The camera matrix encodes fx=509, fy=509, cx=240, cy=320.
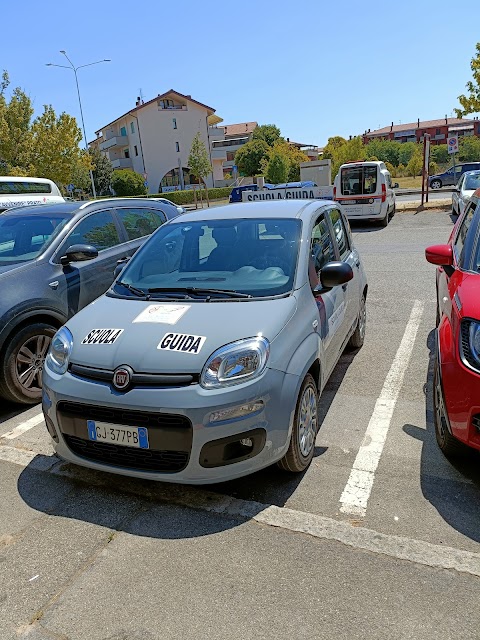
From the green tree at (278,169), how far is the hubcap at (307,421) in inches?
1912

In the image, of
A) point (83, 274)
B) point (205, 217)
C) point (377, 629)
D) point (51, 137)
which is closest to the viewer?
point (377, 629)

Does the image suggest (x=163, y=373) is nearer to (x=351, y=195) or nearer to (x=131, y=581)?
(x=131, y=581)

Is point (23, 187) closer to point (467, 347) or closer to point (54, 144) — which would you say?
point (467, 347)

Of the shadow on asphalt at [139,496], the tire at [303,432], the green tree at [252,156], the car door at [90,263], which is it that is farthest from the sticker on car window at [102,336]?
the green tree at [252,156]

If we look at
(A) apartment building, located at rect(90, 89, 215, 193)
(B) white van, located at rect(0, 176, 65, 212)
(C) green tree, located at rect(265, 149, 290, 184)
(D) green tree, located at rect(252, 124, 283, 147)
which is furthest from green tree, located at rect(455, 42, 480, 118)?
(D) green tree, located at rect(252, 124, 283, 147)

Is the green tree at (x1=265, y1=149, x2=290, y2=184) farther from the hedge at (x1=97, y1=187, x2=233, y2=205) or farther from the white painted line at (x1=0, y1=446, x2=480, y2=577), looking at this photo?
the white painted line at (x1=0, y1=446, x2=480, y2=577)

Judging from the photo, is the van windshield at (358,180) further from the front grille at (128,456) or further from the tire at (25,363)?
the front grille at (128,456)

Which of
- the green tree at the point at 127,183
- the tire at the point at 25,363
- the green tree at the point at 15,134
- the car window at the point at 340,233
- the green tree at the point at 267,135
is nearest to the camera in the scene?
the tire at the point at 25,363

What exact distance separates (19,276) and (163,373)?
254cm

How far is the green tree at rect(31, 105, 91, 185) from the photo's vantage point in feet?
94.8

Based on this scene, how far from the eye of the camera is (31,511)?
3.02 metres

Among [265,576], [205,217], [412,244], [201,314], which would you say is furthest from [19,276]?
[412,244]

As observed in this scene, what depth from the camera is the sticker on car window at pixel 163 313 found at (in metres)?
3.12

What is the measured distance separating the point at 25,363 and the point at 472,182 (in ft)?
45.2
